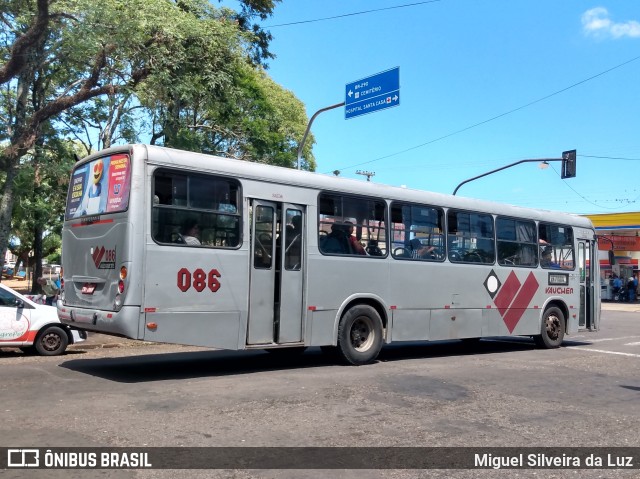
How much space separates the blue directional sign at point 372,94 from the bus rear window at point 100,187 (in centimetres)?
914

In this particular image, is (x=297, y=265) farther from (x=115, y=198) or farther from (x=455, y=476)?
(x=455, y=476)

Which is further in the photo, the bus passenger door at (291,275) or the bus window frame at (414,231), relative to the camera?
the bus window frame at (414,231)

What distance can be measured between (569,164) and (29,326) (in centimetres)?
2070

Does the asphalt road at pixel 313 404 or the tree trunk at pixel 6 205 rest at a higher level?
the tree trunk at pixel 6 205

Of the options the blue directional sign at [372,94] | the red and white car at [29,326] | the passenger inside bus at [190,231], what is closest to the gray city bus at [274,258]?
the passenger inside bus at [190,231]

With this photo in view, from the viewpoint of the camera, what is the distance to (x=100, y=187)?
912 cm

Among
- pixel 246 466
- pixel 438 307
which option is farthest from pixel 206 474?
pixel 438 307

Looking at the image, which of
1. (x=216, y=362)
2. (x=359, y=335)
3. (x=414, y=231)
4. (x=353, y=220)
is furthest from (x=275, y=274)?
(x=414, y=231)

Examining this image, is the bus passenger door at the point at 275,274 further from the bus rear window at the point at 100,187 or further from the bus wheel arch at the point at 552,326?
the bus wheel arch at the point at 552,326

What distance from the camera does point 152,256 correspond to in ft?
27.3

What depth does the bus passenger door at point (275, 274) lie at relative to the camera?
30.9 feet

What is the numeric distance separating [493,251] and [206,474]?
9.64 metres

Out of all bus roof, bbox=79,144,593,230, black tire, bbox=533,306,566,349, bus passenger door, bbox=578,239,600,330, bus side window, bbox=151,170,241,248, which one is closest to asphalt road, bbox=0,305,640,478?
bus side window, bbox=151,170,241,248

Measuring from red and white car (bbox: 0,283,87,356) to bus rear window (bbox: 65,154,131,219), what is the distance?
2638 millimetres
